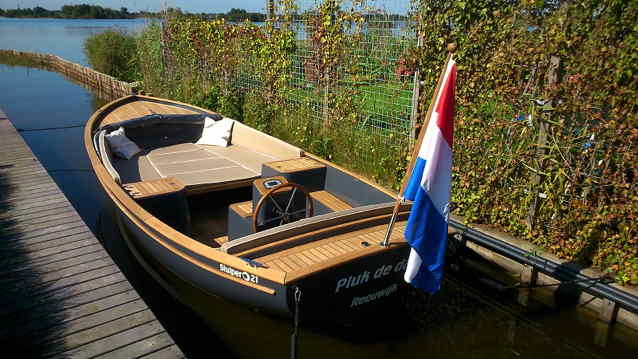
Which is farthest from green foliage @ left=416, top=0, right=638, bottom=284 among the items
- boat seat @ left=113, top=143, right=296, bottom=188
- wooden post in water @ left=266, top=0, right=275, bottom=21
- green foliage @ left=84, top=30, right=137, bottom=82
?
green foliage @ left=84, top=30, right=137, bottom=82

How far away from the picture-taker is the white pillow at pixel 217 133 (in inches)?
341

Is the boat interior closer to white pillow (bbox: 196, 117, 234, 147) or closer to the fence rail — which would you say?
white pillow (bbox: 196, 117, 234, 147)

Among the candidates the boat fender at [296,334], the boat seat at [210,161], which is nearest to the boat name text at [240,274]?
the boat fender at [296,334]

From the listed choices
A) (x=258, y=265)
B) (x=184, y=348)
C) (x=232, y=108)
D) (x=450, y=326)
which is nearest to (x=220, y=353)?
(x=184, y=348)

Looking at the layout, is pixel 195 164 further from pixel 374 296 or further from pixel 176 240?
pixel 374 296

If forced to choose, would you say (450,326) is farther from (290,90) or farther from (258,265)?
(290,90)

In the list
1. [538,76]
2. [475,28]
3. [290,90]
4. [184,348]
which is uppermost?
[475,28]

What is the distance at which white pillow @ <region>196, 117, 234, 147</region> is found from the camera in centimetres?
867

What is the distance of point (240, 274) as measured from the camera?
416cm

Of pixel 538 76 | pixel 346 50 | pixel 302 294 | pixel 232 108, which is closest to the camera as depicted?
pixel 302 294

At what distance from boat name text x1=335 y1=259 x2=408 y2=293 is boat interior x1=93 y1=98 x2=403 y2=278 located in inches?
9.6

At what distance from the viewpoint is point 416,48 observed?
22.5 feet

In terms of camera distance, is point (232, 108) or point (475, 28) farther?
point (232, 108)

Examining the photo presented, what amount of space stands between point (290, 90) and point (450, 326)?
643 cm
